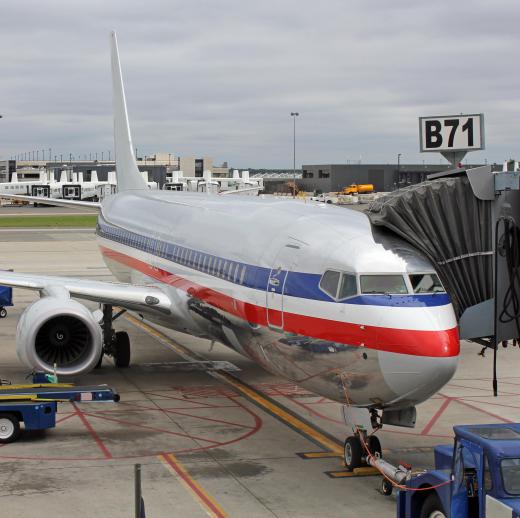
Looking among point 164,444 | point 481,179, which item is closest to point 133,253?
point 164,444

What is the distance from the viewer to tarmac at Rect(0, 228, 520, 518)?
13.4 meters

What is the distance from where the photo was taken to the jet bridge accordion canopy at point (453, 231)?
539 inches

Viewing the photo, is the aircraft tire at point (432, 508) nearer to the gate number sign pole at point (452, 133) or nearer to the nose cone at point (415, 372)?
the nose cone at point (415, 372)

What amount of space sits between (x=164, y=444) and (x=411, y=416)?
16.7 feet

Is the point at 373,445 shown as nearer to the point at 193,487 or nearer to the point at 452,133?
the point at 193,487

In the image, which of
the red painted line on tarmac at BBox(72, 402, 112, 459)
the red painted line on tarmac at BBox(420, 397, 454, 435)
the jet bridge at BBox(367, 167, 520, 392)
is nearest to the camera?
the jet bridge at BBox(367, 167, 520, 392)

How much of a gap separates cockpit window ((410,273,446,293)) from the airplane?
18 mm

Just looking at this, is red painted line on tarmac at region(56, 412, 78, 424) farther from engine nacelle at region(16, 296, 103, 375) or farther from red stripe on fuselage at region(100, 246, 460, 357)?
red stripe on fuselage at region(100, 246, 460, 357)

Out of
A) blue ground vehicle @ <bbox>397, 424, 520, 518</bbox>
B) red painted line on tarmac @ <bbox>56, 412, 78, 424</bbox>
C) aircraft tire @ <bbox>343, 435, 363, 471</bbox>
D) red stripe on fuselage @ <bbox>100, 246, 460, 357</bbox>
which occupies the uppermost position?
red stripe on fuselage @ <bbox>100, 246, 460, 357</bbox>

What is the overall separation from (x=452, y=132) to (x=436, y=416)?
19.5 feet

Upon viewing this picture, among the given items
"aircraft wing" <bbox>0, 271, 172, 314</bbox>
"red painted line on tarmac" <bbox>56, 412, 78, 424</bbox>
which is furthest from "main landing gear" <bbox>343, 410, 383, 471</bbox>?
"aircraft wing" <bbox>0, 271, 172, 314</bbox>

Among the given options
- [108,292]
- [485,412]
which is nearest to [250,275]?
[485,412]

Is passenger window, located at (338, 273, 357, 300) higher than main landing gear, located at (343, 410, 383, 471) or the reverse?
higher

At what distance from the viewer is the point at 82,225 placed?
300 ft
